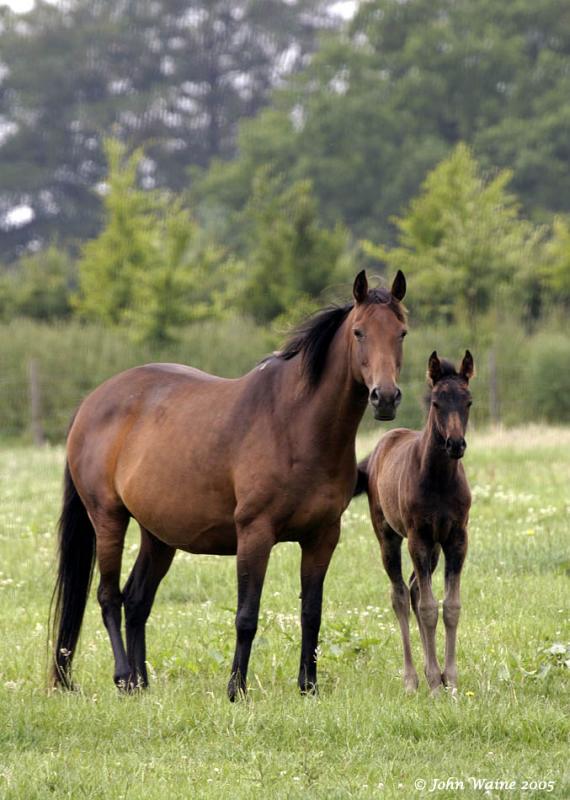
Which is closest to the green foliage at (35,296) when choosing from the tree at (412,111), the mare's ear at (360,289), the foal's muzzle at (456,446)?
the tree at (412,111)

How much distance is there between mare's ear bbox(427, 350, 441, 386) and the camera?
663cm

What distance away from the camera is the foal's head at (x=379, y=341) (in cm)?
587

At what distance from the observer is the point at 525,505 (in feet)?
41.4

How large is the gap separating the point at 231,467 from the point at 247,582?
26.5 inches

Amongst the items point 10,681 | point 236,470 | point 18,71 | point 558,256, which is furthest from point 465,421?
point 18,71

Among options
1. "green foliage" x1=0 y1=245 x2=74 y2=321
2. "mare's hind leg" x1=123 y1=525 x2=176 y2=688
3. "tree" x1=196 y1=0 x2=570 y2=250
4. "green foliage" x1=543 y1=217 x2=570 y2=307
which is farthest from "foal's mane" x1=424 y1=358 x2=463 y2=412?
"tree" x1=196 y1=0 x2=570 y2=250

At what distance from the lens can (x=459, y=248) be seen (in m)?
26.7

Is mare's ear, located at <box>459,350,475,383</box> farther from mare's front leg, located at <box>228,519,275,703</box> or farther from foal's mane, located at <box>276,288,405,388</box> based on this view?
mare's front leg, located at <box>228,519,275,703</box>

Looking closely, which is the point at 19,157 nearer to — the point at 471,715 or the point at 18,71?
the point at 18,71

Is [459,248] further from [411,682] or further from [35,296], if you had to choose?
[411,682]

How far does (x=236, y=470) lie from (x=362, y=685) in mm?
1413

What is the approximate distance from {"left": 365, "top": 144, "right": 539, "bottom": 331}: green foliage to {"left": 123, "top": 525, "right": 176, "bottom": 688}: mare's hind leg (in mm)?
19653
